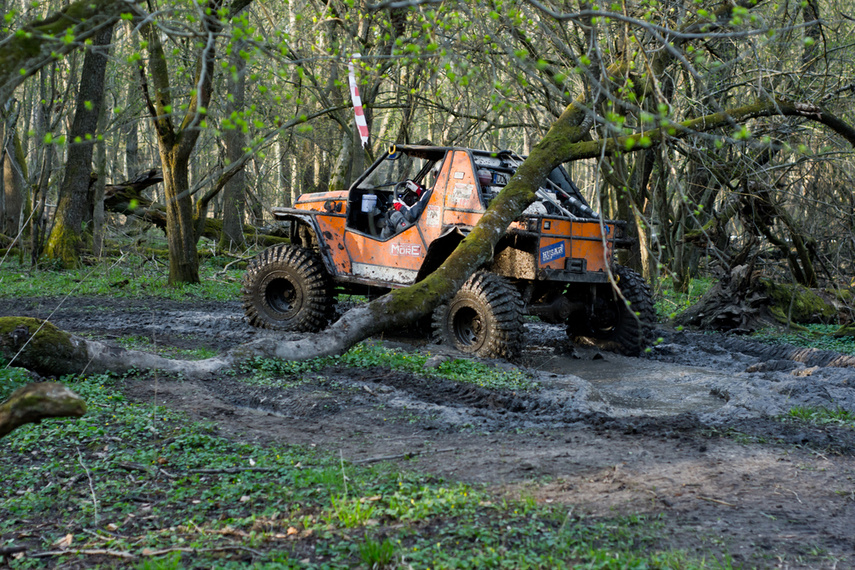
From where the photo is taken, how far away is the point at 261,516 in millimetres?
3447

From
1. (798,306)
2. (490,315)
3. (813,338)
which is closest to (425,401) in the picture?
(490,315)

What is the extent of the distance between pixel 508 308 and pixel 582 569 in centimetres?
483

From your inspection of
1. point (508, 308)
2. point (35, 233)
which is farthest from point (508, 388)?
point (35, 233)

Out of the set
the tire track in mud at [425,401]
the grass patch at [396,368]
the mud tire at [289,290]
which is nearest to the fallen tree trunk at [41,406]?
the tire track in mud at [425,401]

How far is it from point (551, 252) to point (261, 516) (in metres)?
5.24

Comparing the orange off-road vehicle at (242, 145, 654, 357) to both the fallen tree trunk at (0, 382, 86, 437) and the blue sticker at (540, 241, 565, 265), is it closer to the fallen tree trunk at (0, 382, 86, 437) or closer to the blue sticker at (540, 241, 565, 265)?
the blue sticker at (540, 241, 565, 265)

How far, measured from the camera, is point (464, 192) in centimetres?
825

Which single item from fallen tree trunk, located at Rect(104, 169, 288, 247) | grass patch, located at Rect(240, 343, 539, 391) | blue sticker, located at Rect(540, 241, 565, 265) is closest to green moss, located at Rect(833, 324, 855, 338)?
blue sticker, located at Rect(540, 241, 565, 265)

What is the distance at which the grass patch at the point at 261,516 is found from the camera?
298cm

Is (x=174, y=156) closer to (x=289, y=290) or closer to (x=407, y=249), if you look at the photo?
(x=289, y=290)

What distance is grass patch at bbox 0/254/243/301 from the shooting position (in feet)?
40.1

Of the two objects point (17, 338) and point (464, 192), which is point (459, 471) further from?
point (464, 192)

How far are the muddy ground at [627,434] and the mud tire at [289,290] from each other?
4.44 ft

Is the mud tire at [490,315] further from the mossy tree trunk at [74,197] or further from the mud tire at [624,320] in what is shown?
the mossy tree trunk at [74,197]
